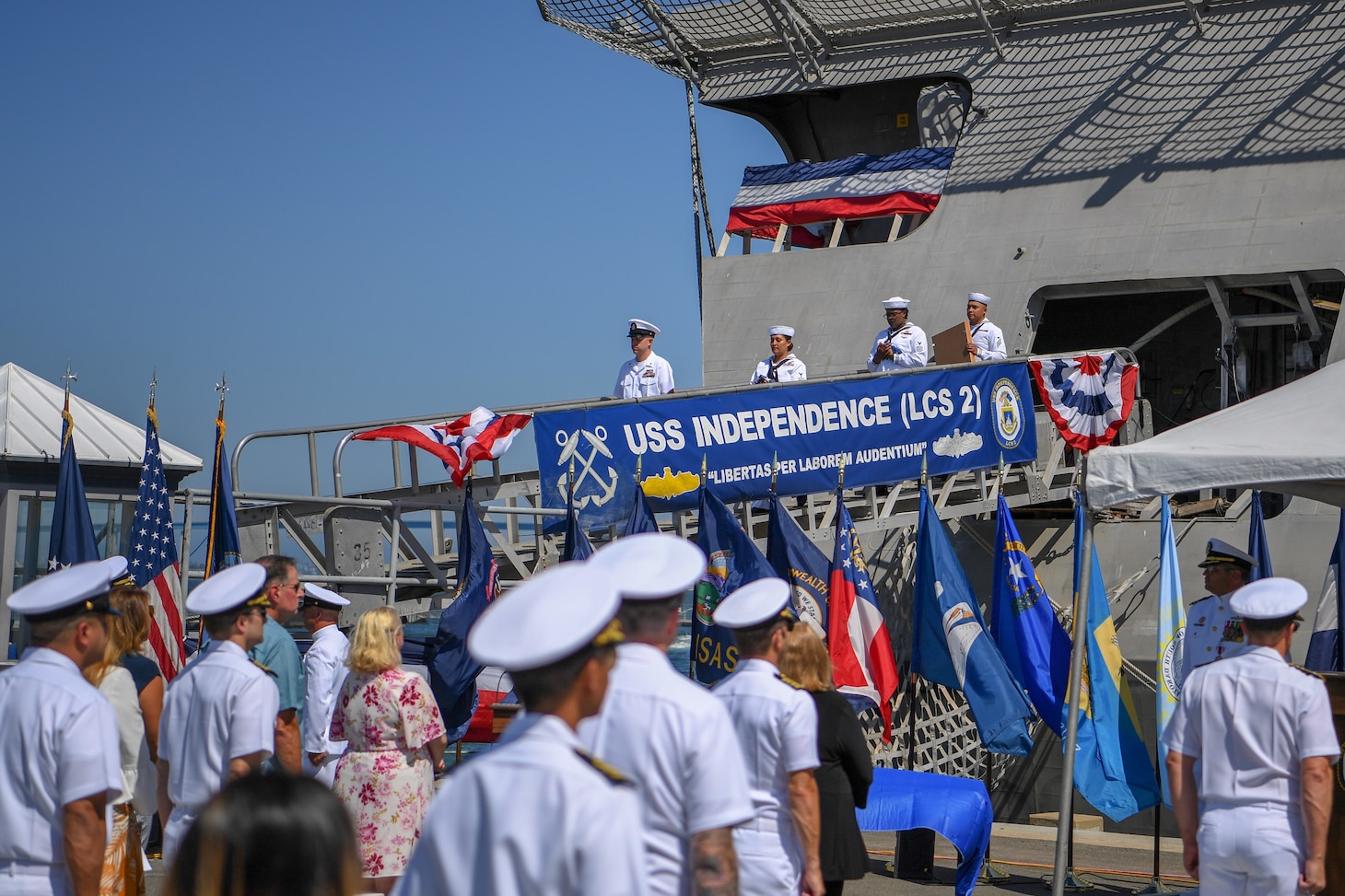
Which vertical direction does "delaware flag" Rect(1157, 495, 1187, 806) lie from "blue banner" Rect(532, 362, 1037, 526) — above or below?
below

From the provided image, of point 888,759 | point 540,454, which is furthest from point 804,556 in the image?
point 888,759

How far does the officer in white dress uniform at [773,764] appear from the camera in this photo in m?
4.13

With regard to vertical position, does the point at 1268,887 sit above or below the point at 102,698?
below

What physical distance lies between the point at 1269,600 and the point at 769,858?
83.4 inches

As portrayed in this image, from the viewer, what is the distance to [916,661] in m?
9.31

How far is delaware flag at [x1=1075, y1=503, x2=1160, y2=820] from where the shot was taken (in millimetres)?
8109

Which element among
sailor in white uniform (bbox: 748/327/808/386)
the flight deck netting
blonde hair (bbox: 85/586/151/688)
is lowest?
blonde hair (bbox: 85/586/151/688)

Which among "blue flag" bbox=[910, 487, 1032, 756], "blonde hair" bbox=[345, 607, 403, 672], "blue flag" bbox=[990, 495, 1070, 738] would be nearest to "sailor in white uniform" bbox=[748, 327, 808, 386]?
"blue flag" bbox=[910, 487, 1032, 756]

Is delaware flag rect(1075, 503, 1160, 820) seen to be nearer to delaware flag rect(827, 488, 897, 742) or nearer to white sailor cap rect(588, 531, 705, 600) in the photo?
delaware flag rect(827, 488, 897, 742)

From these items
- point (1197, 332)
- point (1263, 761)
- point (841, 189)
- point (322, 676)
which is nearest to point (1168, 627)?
point (1263, 761)

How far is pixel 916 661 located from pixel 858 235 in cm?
1067

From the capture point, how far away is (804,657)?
4.61 metres

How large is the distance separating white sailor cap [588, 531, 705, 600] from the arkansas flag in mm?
5868

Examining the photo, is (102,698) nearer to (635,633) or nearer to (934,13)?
(635,633)
